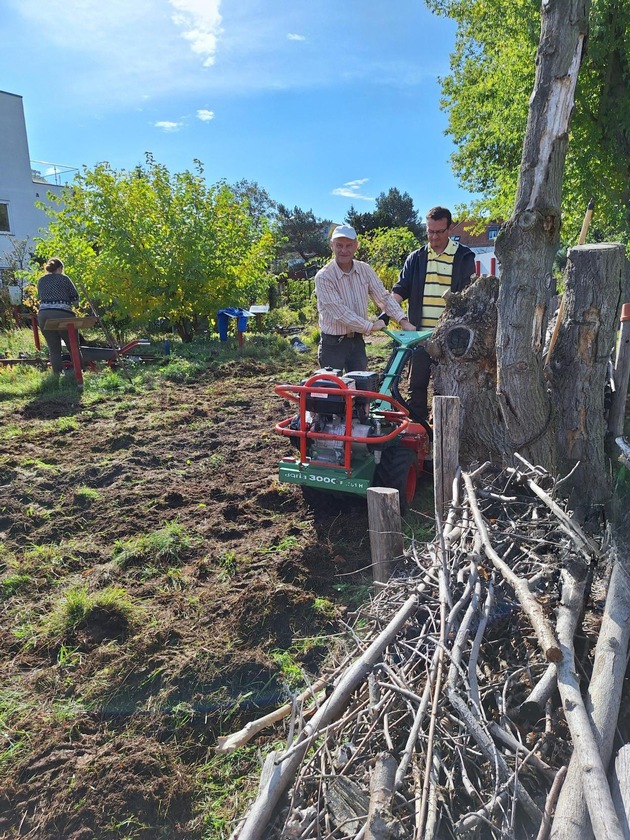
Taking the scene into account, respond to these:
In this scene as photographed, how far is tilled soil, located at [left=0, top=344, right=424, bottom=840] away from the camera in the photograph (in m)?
2.15

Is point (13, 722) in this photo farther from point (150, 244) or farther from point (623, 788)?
point (150, 244)

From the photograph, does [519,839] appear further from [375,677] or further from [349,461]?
[349,461]

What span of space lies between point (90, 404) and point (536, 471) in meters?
6.18

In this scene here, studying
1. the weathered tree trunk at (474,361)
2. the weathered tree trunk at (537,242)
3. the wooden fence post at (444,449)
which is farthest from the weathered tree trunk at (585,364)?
the wooden fence post at (444,449)

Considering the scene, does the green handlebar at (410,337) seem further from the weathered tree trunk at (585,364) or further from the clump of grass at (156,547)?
the clump of grass at (156,547)

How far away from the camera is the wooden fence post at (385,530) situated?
302cm

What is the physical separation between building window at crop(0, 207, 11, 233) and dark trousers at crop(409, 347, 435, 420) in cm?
2576

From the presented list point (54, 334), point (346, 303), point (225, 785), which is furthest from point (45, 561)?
point (54, 334)

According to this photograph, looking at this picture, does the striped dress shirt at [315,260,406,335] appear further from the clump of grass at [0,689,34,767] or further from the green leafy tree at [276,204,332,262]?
the green leafy tree at [276,204,332,262]

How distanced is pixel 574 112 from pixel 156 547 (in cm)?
905

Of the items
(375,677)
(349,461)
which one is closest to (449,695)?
(375,677)

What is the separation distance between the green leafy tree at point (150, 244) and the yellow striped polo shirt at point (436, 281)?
7922 mm

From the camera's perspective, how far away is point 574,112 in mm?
8859

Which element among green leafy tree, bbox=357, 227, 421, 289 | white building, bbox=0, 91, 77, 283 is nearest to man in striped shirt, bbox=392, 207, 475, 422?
green leafy tree, bbox=357, 227, 421, 289
